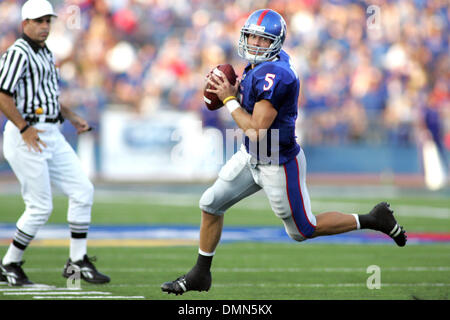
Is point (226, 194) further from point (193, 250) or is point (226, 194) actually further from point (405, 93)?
point (405, 93)

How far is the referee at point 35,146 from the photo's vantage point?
564cm

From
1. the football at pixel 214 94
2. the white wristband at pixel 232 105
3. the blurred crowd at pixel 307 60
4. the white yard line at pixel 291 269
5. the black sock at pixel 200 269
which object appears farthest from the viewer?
the blurred crowd at pixel 307 60

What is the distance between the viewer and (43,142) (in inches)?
227

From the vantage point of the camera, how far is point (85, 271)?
19.1 feet

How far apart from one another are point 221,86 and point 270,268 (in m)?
2.15

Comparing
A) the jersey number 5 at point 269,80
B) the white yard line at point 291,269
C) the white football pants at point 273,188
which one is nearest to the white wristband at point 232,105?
the jersey number 5 at point 269,80

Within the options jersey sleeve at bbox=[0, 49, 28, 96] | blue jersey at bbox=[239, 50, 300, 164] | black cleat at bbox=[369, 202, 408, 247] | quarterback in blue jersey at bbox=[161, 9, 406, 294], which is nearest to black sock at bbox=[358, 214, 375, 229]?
black cleat at bbox=[369, 202, 408, 247]

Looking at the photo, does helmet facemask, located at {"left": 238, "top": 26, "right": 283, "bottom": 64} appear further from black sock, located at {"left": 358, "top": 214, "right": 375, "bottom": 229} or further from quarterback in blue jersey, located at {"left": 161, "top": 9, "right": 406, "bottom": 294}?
black sock, located at {"left": 358, "top": 214, "right": 375, "bottom": 229}

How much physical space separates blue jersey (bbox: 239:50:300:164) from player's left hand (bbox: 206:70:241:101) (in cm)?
9

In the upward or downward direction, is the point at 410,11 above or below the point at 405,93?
above

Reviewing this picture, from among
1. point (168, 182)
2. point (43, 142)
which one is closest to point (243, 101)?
point (43, 142)

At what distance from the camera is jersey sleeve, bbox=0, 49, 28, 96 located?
5605 millimetres

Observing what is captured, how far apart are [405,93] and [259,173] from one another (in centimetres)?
1195

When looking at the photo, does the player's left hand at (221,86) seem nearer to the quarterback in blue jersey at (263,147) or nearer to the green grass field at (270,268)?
the quarterback in blue jersey at (263,147)
